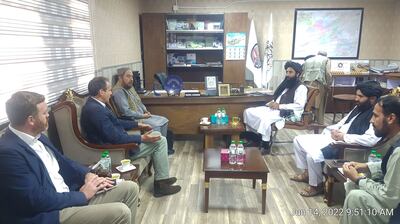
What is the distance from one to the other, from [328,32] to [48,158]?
5.81 metres

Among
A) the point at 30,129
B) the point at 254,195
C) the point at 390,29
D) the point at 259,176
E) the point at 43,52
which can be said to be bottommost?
the point at 254,195

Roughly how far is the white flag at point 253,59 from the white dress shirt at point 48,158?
15.2 ft

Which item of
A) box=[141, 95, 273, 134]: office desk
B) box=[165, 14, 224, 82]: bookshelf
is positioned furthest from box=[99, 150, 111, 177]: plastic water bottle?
box=[165, 14, 224, 82]: bookshelf

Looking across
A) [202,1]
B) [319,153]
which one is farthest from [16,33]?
[202,1]

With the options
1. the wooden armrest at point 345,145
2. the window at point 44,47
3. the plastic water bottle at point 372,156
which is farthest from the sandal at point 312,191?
the window at point 44,47

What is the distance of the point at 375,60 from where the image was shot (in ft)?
19.9

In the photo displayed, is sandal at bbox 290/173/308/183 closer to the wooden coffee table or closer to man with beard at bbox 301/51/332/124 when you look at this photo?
the wooden coffee table

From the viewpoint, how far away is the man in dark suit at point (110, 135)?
2.40 m

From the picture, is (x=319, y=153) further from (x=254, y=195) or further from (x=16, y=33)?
(x=16, y=33)

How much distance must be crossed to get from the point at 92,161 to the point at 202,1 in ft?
14.4

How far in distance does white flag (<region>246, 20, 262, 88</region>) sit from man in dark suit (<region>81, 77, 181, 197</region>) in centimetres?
352

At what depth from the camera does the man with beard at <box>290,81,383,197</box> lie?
251 cm

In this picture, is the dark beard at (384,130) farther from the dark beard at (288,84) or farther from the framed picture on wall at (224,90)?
the framed picture on wall at (224,90)

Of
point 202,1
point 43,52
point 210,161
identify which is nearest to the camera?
point 43,52
